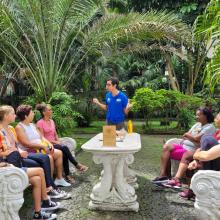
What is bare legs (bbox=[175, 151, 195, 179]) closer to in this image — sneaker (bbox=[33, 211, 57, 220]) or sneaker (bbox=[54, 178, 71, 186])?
sneaker (bbox=[54, 178, 71, 186])

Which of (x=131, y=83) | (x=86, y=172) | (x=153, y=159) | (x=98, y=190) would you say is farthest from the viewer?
(x=131, y=83)

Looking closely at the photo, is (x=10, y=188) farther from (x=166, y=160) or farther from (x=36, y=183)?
(x=166, y=160)

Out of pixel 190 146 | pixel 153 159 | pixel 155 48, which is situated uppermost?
pixel 155 48

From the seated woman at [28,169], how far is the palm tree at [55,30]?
15.4ft

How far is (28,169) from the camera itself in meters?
4.24

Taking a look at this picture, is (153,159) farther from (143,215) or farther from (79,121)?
(79,121)

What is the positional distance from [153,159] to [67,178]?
2752mm

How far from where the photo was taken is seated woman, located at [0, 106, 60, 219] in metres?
4.17

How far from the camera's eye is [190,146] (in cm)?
565

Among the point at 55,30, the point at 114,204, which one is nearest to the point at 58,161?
the point at 114,204

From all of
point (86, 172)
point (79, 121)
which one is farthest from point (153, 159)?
point (79, 121)

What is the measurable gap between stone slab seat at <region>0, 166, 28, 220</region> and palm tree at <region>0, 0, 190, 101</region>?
18.3 feet

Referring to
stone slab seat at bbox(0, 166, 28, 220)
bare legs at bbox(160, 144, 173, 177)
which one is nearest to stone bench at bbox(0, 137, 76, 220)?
stone slab seat at bbox(0, 166, 28, 220)

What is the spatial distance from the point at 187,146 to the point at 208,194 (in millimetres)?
1999
